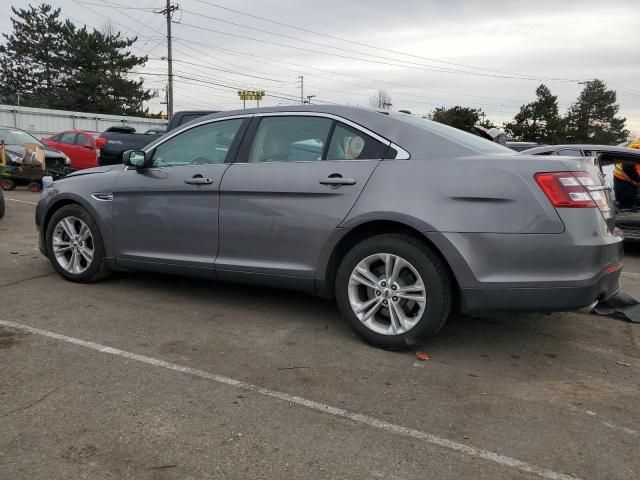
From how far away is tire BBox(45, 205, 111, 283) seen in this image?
5.05 metres

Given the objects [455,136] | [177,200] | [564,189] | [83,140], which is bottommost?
[177,200]

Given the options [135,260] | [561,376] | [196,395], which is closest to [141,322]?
[135,260]

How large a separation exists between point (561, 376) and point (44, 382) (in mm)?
3079

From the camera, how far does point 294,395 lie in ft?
10.2

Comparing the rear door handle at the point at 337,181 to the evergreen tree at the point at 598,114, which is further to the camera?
the evergreen tree at the point at 598,114

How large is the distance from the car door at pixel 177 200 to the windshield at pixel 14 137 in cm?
1055

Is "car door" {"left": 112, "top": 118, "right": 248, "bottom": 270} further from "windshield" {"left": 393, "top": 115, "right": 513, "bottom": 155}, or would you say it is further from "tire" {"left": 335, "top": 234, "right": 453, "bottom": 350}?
"windshield" {"left": 393, "top": 115, "right": 513, "bottom": 155}

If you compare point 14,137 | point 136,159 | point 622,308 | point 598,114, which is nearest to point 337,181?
point 136,159

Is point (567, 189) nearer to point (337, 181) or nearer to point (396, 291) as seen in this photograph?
point (396, 291)

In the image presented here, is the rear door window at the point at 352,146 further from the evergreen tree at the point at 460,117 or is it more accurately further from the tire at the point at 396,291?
the evergreen tree at the point at 460,117

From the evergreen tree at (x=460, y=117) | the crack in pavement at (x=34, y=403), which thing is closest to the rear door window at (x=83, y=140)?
the crack in pavement at (x=34, y=403)

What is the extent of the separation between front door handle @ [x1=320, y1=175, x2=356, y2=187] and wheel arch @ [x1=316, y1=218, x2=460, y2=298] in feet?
0.98

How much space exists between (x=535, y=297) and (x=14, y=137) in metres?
14.0

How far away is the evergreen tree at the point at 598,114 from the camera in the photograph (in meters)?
65.9
